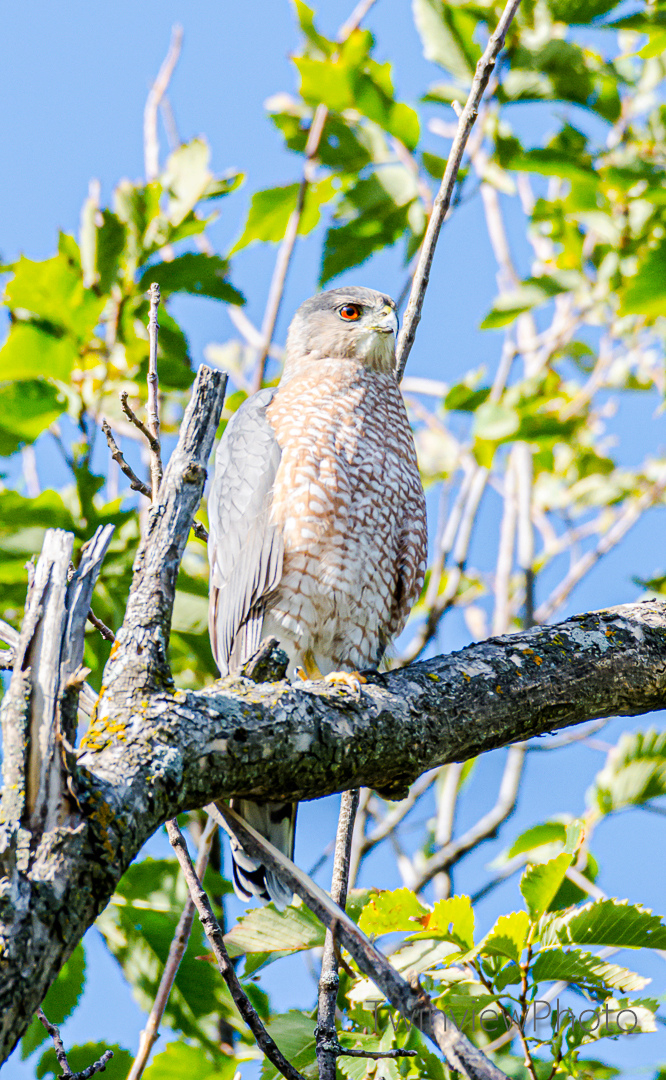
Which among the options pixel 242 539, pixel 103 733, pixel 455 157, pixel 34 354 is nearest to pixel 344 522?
pixel 242 539

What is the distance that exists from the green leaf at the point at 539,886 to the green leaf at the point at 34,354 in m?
2.58

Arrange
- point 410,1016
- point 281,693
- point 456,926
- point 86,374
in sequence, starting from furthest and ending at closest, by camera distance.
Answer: point 86,374 < point 456,926 < point 281,693 < point 410,1016

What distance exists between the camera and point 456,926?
2.27 m

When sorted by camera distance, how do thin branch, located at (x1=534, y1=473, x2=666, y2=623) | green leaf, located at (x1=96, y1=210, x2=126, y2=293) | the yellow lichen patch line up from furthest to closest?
thin branch, located at (x1=534, y1=473, x2=666, y2=623), green leaf, located at (x1=96, y1=210, x2=126, y2=293), the yellow lichen patch

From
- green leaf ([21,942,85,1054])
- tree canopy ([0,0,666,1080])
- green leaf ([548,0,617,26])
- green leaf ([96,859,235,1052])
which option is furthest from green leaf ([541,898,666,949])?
green leaf ([548,0,617,26])

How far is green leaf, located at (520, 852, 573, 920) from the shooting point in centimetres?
237

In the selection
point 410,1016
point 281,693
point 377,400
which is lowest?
point 410,1016

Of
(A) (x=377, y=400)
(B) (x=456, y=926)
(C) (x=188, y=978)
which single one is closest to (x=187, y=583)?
(A) (x=377, y=400)

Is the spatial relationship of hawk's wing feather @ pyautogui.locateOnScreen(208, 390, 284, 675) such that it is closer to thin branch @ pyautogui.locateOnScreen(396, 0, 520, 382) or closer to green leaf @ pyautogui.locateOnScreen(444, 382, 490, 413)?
thin branch @ pyautogui.locateOnScreen(396, 0, 520, 382)

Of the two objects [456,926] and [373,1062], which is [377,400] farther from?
[373,1062]

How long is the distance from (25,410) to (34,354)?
9.0 inches

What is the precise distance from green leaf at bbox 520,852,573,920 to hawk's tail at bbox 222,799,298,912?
727 millimetres

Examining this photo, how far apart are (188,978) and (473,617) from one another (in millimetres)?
4771

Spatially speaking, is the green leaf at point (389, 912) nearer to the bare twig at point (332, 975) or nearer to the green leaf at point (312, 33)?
the bare twig at point (332, 975)
